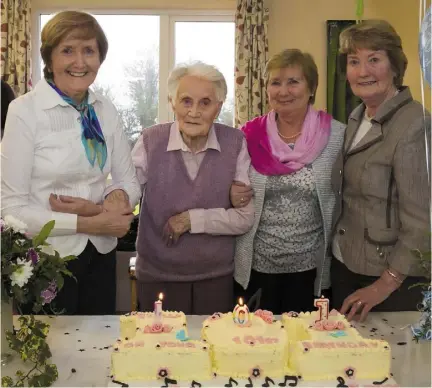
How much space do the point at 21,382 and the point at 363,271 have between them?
0.86m

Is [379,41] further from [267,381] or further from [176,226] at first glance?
[267,381]

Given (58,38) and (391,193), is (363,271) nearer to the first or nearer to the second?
(391,193)

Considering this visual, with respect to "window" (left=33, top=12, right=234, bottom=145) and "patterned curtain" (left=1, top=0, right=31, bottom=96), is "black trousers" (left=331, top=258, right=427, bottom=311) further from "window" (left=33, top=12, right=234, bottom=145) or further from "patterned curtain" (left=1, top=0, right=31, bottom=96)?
"patterned curtain" (left=1, top=0, right=31, bottom=96)

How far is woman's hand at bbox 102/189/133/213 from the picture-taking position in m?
1.47

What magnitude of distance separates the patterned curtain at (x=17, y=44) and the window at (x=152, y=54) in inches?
7.3

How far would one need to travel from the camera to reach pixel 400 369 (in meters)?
1.15

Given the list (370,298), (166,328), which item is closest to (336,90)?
(370,298)

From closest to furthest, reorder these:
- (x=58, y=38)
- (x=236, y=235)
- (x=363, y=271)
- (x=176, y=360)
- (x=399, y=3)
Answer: (x=176, y=360)
(x=58, y=38)
(x=363, y=271)
(x=236, y=235)
(x=399, y=3)

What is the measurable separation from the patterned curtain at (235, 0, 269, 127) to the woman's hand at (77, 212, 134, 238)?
262cm

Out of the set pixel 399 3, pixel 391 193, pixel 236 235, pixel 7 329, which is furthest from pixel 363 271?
pixel 399 3

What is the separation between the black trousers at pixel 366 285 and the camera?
1.39m

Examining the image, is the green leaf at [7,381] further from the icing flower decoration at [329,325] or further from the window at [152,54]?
the window at [152,54]

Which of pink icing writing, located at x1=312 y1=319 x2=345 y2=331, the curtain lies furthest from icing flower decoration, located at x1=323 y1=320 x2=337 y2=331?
the curtain

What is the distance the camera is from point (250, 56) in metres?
4.01
